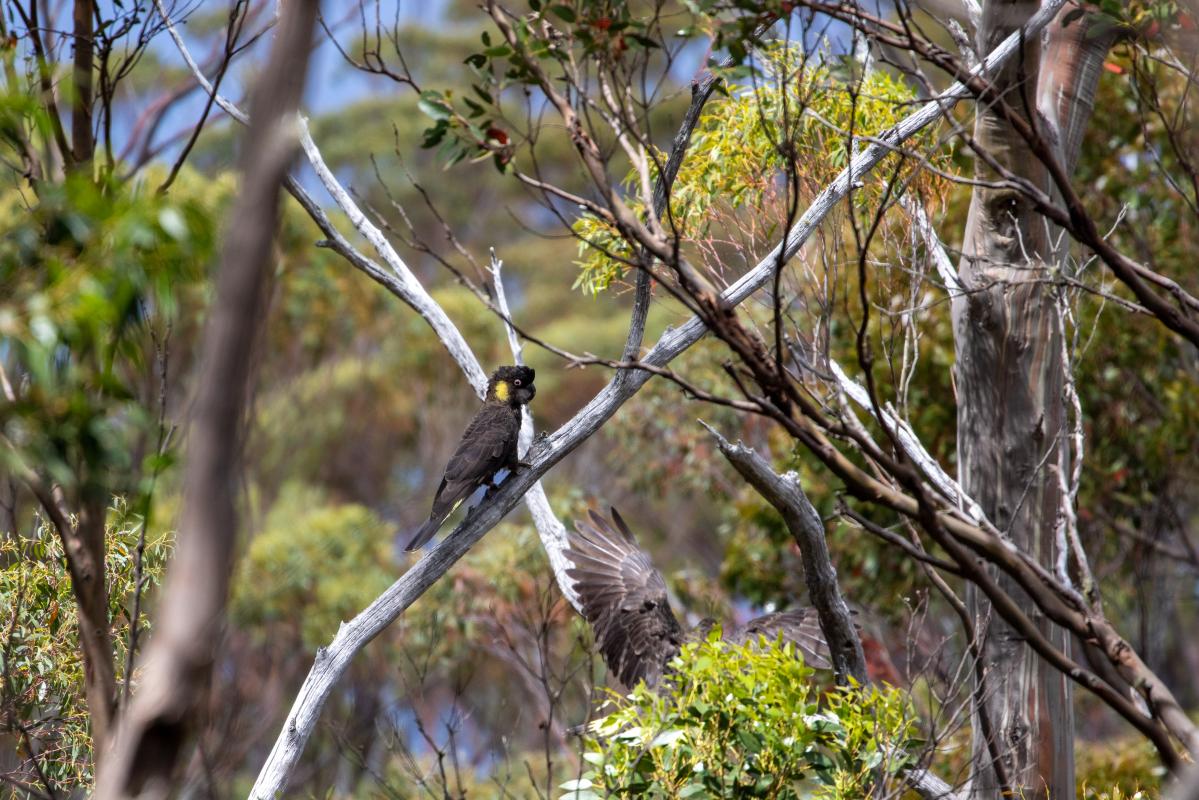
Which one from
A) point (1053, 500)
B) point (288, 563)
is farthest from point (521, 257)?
point (1053, 500)

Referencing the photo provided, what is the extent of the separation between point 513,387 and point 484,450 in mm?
471

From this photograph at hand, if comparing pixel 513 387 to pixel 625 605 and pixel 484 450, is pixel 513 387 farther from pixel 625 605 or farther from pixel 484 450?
pixel 625 605

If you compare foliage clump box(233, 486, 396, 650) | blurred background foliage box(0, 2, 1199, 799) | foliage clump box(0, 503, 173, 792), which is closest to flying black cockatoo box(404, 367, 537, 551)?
blurred background foliage box(0, 2, 1199, 799)

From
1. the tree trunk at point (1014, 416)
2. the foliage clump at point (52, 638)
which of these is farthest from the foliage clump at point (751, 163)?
the foliage clump at point (52, 638)

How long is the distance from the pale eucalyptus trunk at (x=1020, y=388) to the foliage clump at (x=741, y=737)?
1858mm

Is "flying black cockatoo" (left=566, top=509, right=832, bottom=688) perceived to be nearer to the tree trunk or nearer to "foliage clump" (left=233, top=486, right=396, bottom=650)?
the tree trunk

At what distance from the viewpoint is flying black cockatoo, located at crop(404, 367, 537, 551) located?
503 cm

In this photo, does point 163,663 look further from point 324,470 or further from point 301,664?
point 324,470

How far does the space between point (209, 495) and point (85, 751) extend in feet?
10.4

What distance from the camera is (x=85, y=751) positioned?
455 cm

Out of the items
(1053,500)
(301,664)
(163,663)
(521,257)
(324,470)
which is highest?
(521,257)

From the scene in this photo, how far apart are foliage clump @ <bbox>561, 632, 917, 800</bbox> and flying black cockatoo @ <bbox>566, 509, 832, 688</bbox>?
1677 mm

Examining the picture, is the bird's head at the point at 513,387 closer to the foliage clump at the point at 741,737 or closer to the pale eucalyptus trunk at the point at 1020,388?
the foliage clump at the point at 741,737

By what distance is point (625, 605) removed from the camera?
5930 mm
